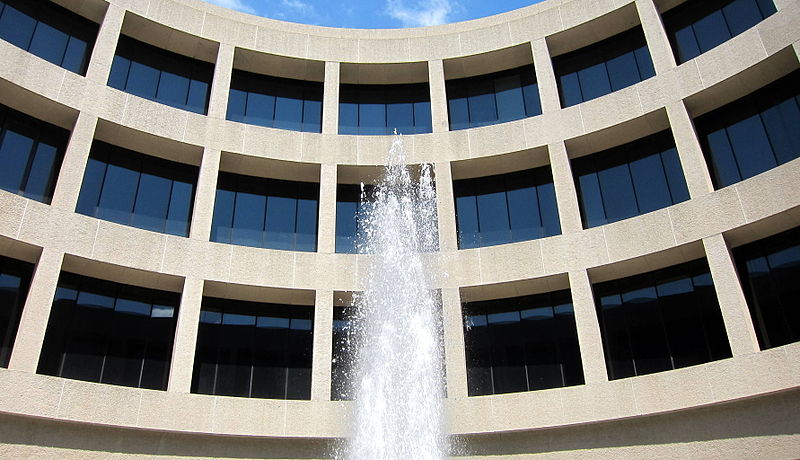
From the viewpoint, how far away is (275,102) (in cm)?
2412

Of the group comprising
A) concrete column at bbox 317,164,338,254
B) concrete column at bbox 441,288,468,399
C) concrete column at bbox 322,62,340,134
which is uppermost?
concrete column at bbox 322,62,340,134

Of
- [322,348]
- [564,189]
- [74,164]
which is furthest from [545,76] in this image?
[74,164]

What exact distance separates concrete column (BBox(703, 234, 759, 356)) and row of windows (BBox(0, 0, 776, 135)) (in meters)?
7.25

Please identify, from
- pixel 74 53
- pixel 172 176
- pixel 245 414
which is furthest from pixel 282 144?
pixel 245 414

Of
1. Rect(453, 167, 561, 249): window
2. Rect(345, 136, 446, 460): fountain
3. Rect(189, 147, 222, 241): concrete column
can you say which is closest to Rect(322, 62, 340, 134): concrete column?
Rect(345, 136, 446, 460): fountain

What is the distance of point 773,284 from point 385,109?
14.3 m

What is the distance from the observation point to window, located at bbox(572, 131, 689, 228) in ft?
66.5

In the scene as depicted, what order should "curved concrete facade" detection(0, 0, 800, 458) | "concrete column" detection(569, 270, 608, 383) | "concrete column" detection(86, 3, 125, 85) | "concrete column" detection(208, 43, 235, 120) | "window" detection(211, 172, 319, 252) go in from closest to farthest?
1. "curved concrete facade" detection(0, 0, 800, 458)
2. "concrete column" detection(569, 270, 608, 383)
3. "concrete column" detection(86, 3, 125, 85)
4. "window" detection(211, 172, 319, 252)
5. "concrete column" detection(208, 43, 235, 120)

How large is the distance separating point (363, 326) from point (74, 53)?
1338cm

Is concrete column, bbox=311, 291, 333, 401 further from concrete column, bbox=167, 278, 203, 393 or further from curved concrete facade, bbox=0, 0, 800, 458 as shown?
concrete column, bbox=167, 278, 203, 393

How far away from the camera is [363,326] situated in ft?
68.1

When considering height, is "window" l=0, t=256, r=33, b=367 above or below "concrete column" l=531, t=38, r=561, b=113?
below

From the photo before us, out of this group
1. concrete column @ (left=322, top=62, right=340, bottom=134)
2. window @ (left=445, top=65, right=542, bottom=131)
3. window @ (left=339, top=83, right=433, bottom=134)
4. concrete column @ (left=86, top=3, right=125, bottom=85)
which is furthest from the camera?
window @ (left=339, top=83, right=433, bottom=134)

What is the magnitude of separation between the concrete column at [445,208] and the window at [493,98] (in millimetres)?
2550
